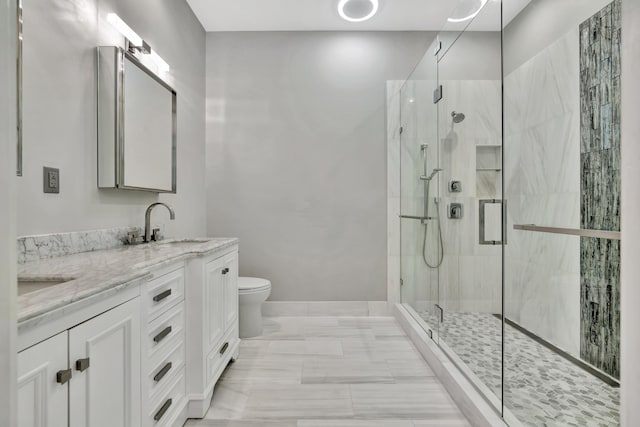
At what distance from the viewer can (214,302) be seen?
6.11 feet

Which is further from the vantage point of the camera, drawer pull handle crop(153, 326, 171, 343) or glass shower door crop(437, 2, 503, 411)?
glass shower door crop(437, 2, 503, 411)

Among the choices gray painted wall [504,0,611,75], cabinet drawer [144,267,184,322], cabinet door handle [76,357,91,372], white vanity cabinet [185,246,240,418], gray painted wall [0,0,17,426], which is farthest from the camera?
white vanity cabinet [185,246,240,418]

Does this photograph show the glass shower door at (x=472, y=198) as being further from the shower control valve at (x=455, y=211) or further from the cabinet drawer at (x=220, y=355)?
the cabinet drawer at (x=220, y=355)

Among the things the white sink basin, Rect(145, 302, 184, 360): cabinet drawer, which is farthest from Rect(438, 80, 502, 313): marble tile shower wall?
the white sink basin

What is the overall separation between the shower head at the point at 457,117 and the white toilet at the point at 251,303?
176 cm

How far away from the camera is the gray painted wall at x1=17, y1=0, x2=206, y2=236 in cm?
133

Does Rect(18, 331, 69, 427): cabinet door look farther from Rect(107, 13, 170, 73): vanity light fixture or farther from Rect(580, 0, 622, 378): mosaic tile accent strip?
Rect(107, 13, 170, 73): vanity light fixture

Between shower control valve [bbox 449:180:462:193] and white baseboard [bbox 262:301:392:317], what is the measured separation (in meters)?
1.44

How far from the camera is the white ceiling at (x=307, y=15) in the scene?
9.29 feet

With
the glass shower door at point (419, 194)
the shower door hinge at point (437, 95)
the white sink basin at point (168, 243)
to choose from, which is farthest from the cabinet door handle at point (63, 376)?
the shower door hinge at point (437, 95)


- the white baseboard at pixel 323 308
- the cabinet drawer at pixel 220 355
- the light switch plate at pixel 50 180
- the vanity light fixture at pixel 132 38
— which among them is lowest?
the white baseboard at pixel 323 308

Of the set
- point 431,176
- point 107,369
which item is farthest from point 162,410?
point 431,176

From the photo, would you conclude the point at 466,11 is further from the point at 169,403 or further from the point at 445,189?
the point at 169,403

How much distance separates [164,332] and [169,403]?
0.33m
